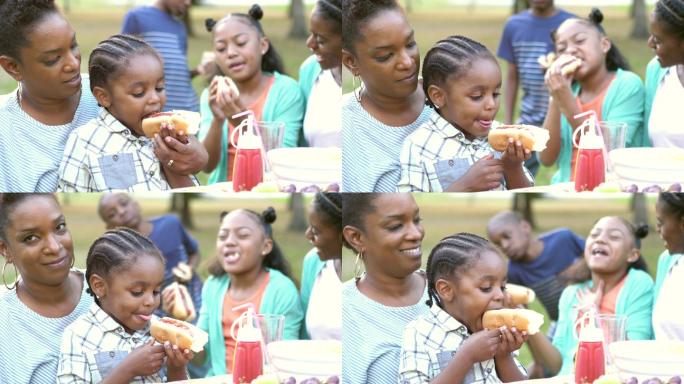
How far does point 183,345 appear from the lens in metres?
4.52

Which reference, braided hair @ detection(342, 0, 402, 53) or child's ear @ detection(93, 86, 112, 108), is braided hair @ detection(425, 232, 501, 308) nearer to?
braided hair @ detection(342, 0, 402, 53)

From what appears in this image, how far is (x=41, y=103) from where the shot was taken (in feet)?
14.7

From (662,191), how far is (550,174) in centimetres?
33

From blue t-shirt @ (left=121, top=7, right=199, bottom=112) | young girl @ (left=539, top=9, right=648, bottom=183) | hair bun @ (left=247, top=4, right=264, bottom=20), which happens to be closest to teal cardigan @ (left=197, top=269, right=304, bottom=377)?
blue t-shirt @ (left=121, top=7, right=199, bottom=112)

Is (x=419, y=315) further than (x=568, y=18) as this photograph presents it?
No

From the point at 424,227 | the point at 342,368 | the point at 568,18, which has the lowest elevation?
the point at 342,368

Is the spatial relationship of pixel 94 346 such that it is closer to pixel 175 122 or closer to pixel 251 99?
pixel 175 122

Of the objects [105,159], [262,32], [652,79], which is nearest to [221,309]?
[105,159]

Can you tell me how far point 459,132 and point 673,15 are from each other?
857mm

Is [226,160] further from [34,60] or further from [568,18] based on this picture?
[568,18]

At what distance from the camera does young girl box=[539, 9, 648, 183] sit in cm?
475

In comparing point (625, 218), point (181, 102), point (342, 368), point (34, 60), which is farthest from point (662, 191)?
point (34, 60)

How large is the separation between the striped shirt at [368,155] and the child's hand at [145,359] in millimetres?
727

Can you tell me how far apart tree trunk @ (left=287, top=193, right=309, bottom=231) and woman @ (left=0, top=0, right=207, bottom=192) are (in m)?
0.29
